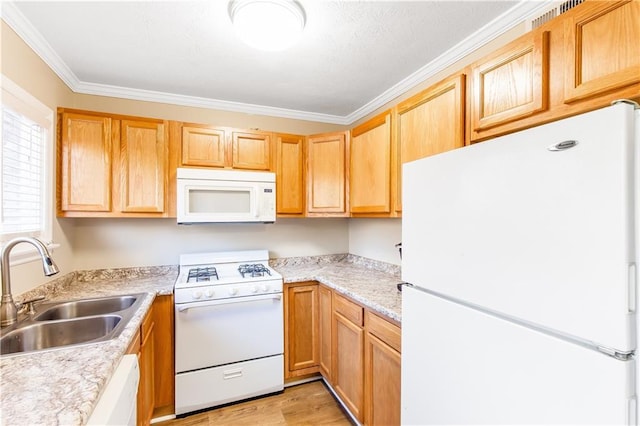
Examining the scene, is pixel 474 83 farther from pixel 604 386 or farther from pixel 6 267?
pixel 6 267

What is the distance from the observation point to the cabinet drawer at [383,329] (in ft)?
4.88

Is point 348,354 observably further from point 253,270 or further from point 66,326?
point 66,326

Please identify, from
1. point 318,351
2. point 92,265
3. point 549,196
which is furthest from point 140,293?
point 549,196

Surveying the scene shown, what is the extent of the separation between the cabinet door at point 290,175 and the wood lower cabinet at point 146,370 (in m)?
1.29

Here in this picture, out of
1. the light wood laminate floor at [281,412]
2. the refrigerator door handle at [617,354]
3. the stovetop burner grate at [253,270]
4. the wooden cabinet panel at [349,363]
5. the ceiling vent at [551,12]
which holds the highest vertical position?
the ceiling vent at [551,12]

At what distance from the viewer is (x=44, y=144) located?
183cm

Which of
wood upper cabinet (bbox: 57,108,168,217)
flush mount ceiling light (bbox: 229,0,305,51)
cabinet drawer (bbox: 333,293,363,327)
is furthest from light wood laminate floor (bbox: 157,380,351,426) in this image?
flush mount ceiling light (bbox: 229,0,305,51)

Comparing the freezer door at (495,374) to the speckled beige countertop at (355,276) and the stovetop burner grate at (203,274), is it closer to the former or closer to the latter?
the speckled beige countertop at (355,276)

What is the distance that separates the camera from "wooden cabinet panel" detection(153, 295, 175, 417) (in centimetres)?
197

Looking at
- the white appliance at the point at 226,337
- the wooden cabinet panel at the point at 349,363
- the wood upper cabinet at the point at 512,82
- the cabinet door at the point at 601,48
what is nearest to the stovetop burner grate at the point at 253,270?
the white appliance at the point at 226,337

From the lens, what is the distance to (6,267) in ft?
4.23

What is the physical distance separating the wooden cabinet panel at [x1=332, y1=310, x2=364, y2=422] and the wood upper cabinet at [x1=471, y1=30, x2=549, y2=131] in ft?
4.64

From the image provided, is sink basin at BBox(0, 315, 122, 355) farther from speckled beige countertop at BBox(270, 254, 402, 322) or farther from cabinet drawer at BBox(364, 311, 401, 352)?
cabinet drawer at BBox(364, 311, 401, 352)

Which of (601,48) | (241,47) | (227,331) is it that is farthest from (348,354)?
(241,47)
